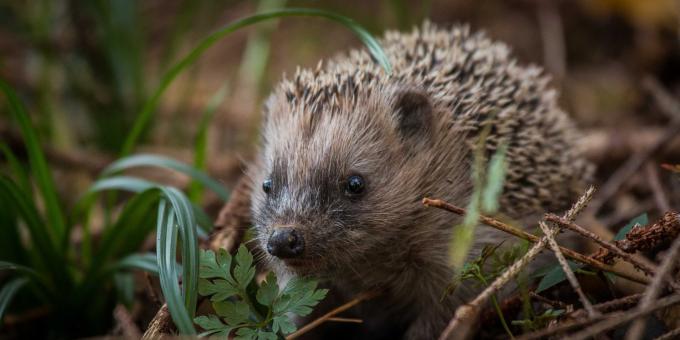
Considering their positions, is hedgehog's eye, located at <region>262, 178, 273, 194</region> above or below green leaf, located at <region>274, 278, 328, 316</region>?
above

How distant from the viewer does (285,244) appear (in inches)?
133

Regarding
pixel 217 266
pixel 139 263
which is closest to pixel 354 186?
pixel 217 266

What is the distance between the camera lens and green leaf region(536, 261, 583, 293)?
127 inches

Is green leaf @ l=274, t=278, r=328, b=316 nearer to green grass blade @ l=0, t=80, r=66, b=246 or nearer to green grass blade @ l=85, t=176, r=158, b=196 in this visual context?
green grass blade @ l=85, t=176, r=158, b=196

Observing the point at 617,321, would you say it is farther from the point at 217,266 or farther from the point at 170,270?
the point at 170,270

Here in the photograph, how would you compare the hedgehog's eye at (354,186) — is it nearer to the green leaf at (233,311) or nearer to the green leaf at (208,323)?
the green leaf at (233,311)

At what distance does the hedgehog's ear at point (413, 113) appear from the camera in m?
4.02

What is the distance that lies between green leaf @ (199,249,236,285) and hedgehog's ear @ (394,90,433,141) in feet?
4.42

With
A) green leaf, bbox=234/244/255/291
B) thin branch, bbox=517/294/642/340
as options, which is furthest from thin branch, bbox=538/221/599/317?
green leaf, bbox=234/244/255/291

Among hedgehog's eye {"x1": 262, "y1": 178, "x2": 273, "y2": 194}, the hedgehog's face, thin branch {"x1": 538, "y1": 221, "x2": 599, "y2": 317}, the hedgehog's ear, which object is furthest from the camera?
the hedgehog's ear

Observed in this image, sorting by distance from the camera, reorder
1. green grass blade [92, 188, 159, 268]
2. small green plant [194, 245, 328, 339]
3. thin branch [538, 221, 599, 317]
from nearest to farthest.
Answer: thin branch [538, 221, 599, 317]
small green plant [194, 245, 328, 339]
green grass blade [92, 188, 159, 268]

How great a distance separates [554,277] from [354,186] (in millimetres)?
1108

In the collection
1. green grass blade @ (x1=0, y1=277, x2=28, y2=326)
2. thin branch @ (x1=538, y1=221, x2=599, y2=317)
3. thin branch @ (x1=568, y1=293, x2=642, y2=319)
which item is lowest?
green grass blade @ (x1=0, y1=277, x2=28, y2=326)

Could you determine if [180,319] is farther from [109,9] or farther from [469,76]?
[109,9]
